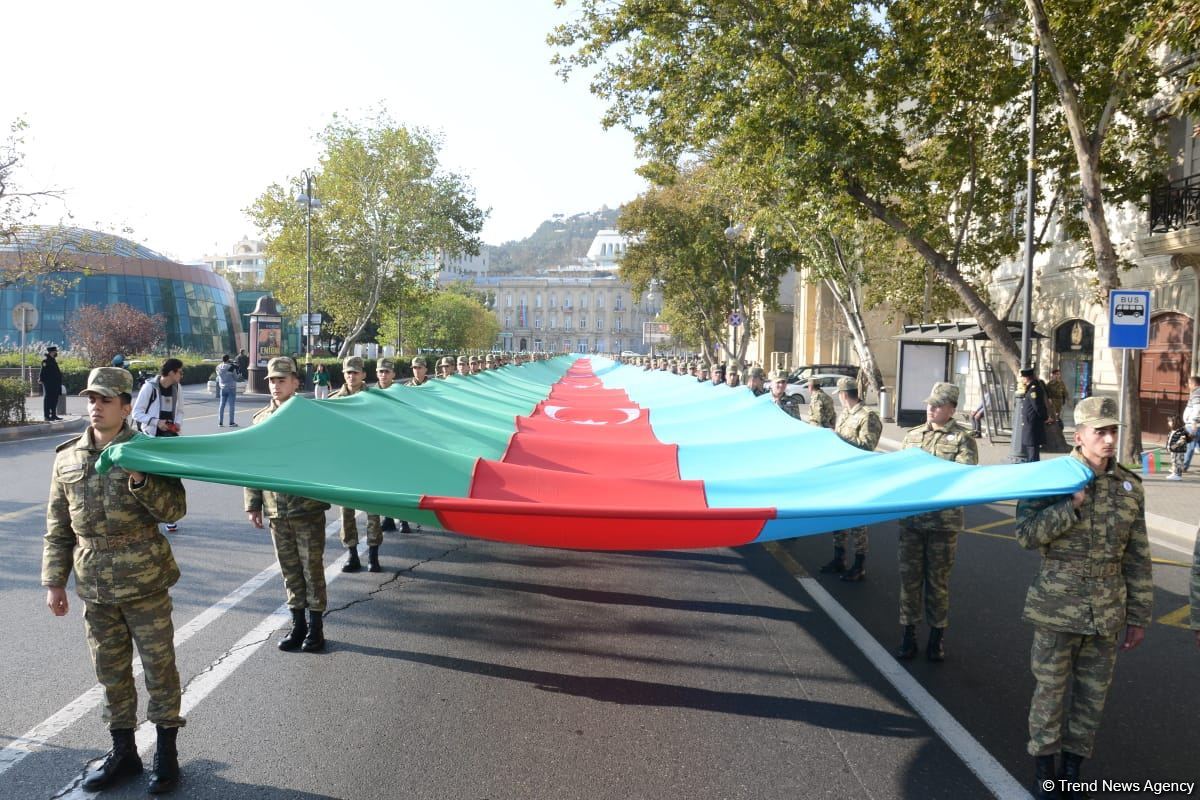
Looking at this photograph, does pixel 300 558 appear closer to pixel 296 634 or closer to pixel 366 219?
pixel 296 634

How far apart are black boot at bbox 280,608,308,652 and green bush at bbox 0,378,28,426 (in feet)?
56.5

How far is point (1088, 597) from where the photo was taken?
3.87 meters

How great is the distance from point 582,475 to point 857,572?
10.4 feet

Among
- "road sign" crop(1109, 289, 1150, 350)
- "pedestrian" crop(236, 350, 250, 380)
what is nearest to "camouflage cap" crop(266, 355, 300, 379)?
"road sign" crop(1109, 289, 1150, 350)

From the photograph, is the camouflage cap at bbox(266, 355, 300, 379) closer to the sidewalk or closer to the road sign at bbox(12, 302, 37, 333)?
the sidewalk

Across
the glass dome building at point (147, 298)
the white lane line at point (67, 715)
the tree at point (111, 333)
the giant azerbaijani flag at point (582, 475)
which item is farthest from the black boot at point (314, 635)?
the glass dome building at point (147, 298)

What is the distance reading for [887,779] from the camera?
4.01 meters

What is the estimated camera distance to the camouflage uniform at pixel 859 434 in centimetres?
803

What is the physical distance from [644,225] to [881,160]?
25.6 metres

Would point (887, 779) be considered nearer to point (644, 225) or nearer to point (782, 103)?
point (782, 103)

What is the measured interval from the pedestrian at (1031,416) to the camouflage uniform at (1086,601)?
1158 cm

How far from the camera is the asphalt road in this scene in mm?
4000

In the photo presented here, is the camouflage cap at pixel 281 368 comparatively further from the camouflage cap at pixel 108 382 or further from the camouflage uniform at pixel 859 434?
the camouflage uniform at pixel 859 434

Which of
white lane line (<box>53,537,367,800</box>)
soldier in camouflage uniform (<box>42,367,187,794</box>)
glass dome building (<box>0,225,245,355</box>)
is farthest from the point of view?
glass dome building (<box>0,225,245,355</box>)
